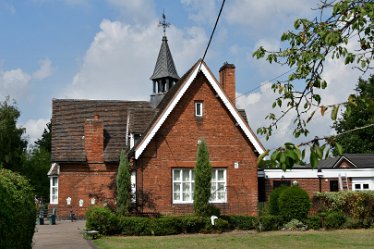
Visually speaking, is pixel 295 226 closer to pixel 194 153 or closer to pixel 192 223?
pixel 192 223

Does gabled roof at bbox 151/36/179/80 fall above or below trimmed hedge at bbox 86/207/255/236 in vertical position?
above

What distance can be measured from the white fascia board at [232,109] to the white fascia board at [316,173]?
3092mm

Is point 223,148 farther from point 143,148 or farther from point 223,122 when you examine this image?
point 143,148

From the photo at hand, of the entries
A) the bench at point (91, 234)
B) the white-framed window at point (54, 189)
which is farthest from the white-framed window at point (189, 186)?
the white-framed window at point (54, 189)

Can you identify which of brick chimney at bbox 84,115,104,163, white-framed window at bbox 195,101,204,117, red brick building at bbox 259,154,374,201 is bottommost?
red brick building at bbox 259,154,374,201

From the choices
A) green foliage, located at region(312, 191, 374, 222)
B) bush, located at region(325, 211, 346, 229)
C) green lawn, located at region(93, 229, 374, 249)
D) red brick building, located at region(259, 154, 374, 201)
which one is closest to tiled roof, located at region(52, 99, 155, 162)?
red brick building, located at region(259, 154, 374, 201)

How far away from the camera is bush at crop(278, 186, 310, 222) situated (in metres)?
24.4

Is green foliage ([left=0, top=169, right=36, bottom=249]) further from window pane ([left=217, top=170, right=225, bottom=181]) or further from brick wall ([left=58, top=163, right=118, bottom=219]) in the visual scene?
brick wall ([left=58, top=163, right=118, bottom=219])

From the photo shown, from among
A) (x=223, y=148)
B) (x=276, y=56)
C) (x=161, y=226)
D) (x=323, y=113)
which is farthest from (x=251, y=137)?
(x=323, y=113)

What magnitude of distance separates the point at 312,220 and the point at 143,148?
8.90 metres

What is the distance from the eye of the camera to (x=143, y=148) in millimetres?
26266

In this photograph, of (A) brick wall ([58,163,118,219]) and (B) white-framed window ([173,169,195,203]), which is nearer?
(B) white-framed window ([173,169,195,203])

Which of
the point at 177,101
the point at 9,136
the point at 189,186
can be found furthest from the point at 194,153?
the point at 9,136

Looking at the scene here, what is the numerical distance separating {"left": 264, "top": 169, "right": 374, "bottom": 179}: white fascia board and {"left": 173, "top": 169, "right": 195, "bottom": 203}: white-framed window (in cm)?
589
